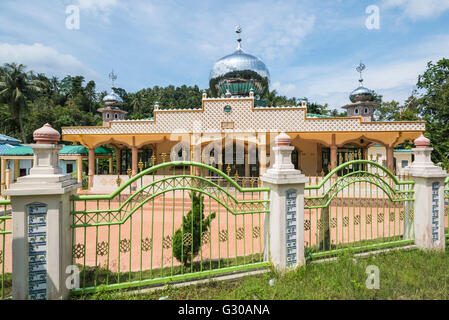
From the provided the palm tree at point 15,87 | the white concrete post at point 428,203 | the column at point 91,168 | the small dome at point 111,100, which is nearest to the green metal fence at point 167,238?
the white concrete post at point 428,203

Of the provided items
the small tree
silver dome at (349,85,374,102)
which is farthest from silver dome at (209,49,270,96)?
the small tree

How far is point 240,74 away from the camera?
15.4m

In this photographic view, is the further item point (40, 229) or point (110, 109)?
point (110, 109)

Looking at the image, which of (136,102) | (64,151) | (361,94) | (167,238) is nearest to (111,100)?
(64,151)

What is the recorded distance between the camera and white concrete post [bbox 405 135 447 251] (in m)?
4.12

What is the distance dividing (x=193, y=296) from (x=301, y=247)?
1580 mm

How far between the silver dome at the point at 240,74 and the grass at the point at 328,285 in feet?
43.8

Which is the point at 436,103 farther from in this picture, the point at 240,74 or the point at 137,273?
the point at 137,273

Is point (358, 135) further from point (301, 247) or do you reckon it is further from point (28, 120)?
point (28, 120)

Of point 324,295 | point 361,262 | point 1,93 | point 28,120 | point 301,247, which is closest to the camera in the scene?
point 324,295

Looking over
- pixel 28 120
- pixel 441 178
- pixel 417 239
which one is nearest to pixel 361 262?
pixel 417 239

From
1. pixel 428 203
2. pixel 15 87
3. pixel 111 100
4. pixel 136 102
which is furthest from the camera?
pixel 136 102

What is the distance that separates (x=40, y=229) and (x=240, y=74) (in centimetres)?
1455
